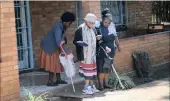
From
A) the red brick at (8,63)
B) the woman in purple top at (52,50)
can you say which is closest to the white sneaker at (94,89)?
the woman in purple top at (52,50)

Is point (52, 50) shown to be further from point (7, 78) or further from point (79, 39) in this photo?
point (7, 78)

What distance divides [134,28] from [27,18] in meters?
4.02

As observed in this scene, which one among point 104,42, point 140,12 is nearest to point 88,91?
point 104,42

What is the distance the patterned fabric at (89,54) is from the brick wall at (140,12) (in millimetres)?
4720

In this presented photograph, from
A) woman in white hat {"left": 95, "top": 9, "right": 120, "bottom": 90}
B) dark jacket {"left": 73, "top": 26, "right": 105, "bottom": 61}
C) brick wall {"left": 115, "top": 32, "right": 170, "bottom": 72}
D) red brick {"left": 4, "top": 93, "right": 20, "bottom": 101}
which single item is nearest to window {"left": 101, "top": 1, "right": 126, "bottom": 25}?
brick wall {"left": 115, "top": 32, "right": 170, "bottom": 72}

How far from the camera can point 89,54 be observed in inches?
293

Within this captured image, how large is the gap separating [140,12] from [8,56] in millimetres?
6718

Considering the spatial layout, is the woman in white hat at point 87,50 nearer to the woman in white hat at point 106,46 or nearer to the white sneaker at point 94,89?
the white sneaker at point 94,89

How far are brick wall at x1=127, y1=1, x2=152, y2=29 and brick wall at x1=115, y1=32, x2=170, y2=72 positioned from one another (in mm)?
1594

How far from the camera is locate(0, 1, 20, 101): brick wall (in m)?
6.23

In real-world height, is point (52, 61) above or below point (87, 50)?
below

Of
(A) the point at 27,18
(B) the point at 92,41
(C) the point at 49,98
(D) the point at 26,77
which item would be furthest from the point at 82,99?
(A) the point at 27,18

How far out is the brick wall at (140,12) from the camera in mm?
12047

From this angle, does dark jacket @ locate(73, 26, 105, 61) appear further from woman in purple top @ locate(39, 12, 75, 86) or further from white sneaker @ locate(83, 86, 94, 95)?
white sneaker @ locate(83, 86, 94, 95)
